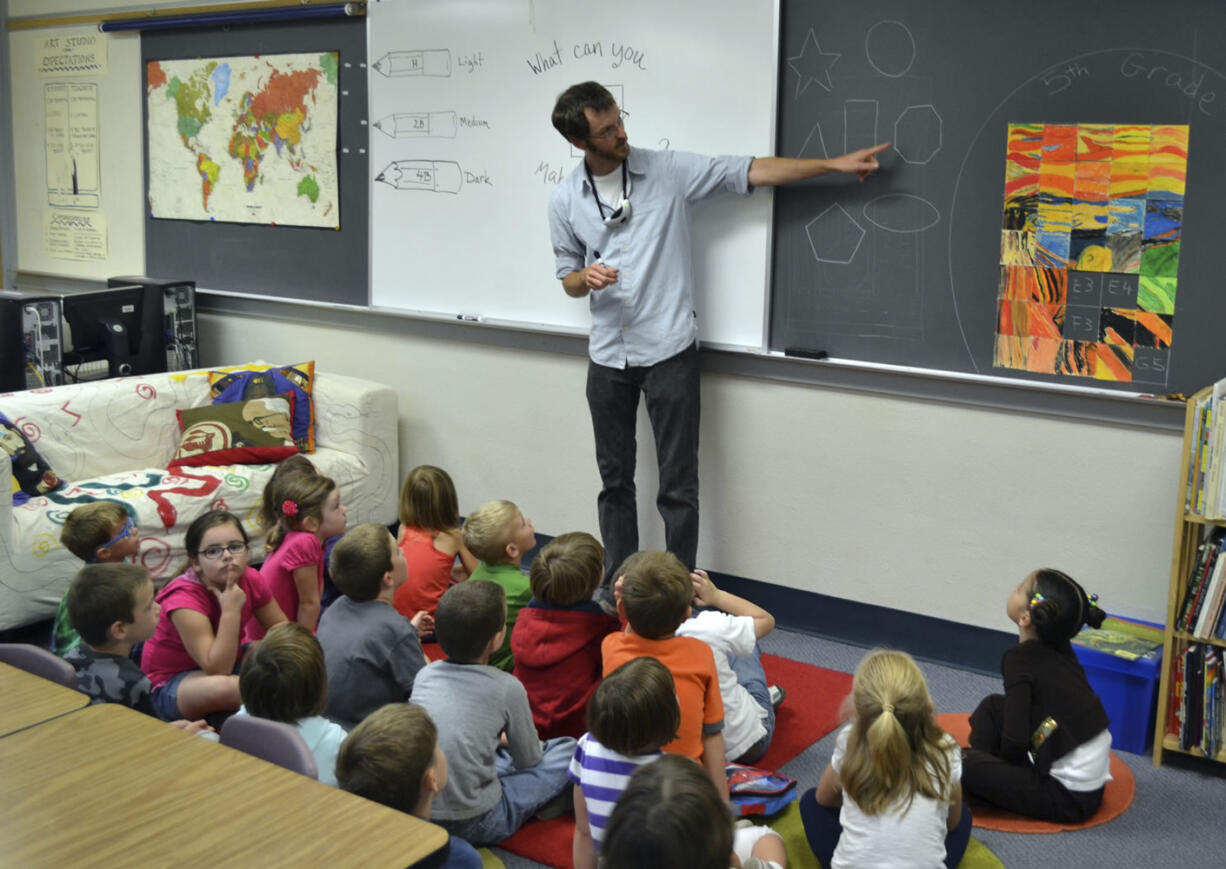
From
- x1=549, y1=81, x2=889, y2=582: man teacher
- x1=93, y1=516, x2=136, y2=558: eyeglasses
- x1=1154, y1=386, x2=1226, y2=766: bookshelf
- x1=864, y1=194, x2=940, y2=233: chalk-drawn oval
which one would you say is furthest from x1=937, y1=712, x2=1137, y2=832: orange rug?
x1=93, y1=516, x2=136, y2=558: eyeglasses

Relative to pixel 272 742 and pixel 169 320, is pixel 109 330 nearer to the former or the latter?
pixel 169 320

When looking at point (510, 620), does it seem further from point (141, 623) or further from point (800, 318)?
point (800, 318)

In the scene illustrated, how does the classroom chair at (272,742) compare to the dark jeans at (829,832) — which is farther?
the dark jeans at (829,832)

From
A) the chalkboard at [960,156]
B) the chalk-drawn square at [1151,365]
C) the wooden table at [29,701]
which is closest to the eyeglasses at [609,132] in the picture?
the chalkboard at [960,156]

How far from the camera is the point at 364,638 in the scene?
2902 mm

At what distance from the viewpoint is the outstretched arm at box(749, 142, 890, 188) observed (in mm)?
3623

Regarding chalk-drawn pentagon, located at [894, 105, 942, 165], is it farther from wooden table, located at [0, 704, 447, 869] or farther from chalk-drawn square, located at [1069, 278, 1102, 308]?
wooden table, located at [0, 704, 447, 869]

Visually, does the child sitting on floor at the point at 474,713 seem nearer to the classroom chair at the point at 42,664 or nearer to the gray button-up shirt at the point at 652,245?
the classroom chair at the point at 42,664

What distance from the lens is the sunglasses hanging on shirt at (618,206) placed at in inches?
153

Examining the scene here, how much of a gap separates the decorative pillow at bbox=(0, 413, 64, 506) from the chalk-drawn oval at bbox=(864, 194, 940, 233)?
9.44 feet

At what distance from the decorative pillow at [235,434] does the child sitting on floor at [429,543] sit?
1.13 m

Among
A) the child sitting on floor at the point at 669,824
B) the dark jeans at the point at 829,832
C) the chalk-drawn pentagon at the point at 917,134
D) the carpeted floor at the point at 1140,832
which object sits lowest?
the carpeted floor at the point at 1140,832

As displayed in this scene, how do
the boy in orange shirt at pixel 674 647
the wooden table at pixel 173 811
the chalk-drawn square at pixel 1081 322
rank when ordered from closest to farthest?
1. the wooden table at pixel 173 811
2. the boy in orange shirt at pixel 674 647
3. the chalk-drawn square at pixel 1081 322

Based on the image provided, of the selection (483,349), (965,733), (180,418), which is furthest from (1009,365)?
(180,418)
